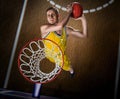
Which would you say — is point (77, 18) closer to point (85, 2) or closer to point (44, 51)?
point (85, 2)

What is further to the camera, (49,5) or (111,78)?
(49,5)

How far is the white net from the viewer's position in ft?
10.4

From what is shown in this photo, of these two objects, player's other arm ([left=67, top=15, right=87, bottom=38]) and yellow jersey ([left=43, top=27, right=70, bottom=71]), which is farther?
player's other arm ([left=67, top=15, right=87, bottom=38])

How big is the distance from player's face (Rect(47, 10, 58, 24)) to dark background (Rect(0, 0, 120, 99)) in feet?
0.26

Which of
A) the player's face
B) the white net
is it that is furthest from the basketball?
the white net

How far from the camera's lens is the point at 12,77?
340cm

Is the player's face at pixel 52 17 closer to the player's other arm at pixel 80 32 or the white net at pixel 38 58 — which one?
the player's other arm at pixel 80 32

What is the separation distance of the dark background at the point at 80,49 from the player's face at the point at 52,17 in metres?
0.08

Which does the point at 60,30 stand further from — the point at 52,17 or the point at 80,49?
the point at 80,49

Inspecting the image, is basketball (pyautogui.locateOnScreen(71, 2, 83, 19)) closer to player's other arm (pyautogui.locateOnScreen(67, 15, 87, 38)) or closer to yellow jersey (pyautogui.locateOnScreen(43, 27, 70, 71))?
player's other arm (pyautogui.locateOnScreen(67, 15, 87, 38))

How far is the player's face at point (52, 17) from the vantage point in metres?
3.52

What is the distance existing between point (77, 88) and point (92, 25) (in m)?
0.97

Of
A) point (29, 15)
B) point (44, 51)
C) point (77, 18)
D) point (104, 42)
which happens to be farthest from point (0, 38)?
point (104, 42)

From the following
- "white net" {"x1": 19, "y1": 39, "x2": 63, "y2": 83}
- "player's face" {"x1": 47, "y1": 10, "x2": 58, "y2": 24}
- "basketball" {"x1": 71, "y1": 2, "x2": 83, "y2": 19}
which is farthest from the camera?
"player's face" {"x1": 47, "y1": 10, "x2": 58, "y2": 24}
